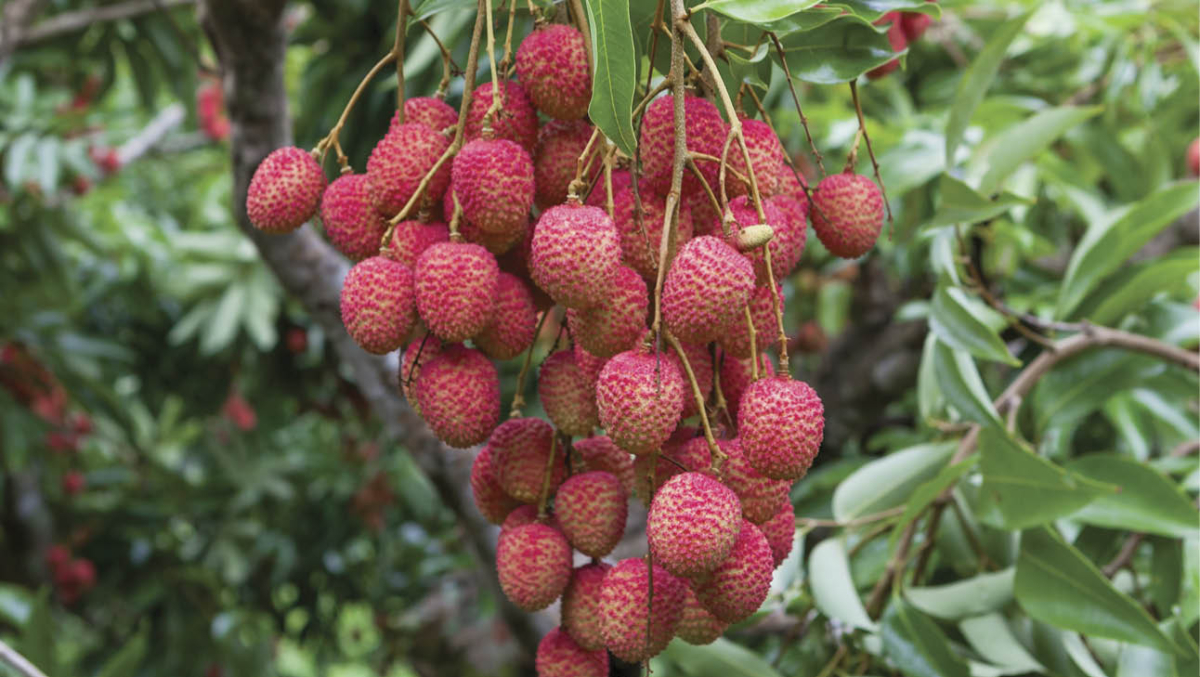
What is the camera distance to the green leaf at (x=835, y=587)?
1.03 metres

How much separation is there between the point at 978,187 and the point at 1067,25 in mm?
902

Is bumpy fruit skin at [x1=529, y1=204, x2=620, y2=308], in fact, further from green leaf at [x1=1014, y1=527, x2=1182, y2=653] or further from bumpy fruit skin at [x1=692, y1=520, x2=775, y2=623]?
green leaf at [x1=1014, y1=527, x2=1182, y2=653]

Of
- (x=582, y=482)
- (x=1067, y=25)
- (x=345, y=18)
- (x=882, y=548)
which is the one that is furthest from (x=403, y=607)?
(x=582, y=482)

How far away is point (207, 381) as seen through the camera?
9.59 feet

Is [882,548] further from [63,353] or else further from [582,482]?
[63,353]

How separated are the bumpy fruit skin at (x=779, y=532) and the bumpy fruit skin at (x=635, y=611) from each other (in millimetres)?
80

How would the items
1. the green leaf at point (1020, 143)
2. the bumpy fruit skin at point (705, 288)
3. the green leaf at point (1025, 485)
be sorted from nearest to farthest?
1. the bumpy fruit skin at point (705, 288)
2. the green leaf at point (1025, 485)
3. the green leaf at point (1020, 143)

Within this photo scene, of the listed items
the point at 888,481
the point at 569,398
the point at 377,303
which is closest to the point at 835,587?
the point at 888,481

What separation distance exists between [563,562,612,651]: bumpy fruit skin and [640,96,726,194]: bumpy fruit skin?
0.88 feet

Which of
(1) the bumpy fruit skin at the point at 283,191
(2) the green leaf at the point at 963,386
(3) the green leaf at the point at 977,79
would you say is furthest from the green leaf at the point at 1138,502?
(1) the bumpy fruit skin at the point at 283,191

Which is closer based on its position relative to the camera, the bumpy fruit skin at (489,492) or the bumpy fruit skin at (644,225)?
the bumpy fruit skin at (644,225)

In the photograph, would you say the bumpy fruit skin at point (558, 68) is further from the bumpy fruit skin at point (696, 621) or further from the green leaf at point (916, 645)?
the green leaf at point (916, 645)

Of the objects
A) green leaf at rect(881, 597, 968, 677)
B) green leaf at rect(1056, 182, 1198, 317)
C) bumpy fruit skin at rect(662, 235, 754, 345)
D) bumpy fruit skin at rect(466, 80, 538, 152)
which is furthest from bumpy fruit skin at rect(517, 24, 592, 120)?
green leaf at rect(1056, 182, 1198, 317)

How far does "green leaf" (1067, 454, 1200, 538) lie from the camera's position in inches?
38.2
